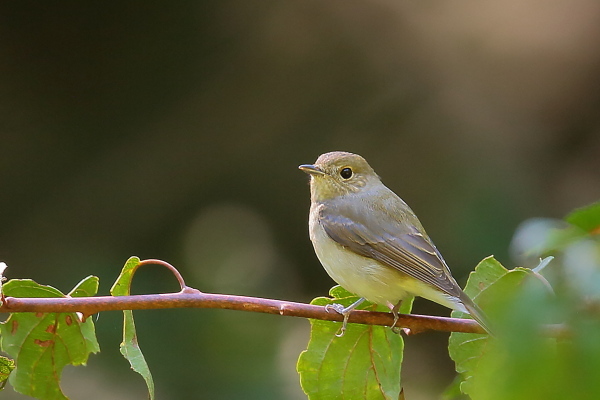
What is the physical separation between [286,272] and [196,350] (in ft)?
4.85

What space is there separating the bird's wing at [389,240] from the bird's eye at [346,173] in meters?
0.28

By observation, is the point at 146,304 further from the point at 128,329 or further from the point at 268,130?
the point at 268,130

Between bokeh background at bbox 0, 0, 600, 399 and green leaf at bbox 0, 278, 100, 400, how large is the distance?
125 inches

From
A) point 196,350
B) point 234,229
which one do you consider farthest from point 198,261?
point 196,350

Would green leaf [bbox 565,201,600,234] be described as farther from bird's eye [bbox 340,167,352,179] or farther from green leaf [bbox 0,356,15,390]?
bird's eye [bbox 340,167,352,179]

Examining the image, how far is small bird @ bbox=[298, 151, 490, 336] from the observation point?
11.0 feet

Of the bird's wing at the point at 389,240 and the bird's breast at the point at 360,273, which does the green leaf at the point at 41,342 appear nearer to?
the bird's breast at the point at 360,273

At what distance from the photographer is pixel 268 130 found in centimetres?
Result: 710

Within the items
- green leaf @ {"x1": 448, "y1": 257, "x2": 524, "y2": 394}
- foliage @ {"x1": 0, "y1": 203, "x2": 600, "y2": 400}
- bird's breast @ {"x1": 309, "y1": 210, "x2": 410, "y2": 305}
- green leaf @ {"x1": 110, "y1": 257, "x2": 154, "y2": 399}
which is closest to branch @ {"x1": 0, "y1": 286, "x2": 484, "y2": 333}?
foliage @ {"x1": 0, "y1": 203, "x2": 600, "y2": 400}

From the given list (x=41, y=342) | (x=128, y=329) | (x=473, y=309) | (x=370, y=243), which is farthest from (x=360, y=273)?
(x=41, y=342)

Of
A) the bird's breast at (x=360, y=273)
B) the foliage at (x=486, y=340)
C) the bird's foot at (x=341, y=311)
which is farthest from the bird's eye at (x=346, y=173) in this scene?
the bird's foot at (x=341, y=311)

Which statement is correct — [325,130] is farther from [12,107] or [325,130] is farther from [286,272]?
[12,107]

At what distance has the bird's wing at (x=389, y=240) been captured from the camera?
352 cm

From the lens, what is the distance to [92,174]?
6648 millimetres
